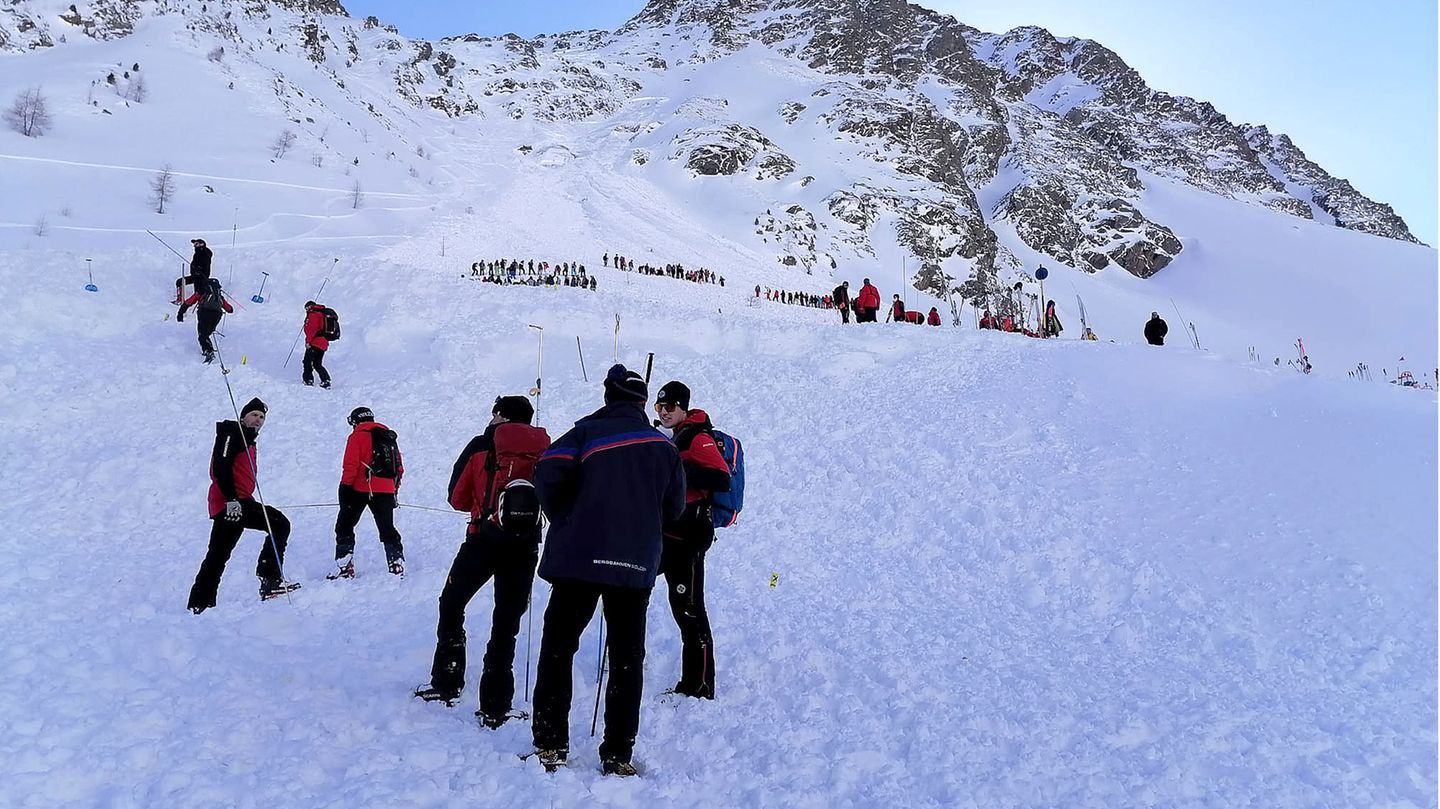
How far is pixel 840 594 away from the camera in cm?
700

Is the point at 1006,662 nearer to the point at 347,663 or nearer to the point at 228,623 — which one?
the point at 347,663

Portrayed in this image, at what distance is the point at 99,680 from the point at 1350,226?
529 feet

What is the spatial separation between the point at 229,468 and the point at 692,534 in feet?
14.0

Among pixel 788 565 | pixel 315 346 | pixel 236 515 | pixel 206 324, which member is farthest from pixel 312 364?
pixel 788 565

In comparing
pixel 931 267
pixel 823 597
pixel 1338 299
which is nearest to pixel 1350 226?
pixel 1338 299

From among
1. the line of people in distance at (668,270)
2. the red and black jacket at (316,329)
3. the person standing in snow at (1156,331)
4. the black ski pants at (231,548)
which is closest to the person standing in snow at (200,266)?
the red and black jacket at (316,329)

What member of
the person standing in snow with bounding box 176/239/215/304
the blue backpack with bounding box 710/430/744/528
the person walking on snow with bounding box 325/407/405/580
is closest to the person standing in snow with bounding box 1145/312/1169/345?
the blue backpack with bounding box 710/430/744/528

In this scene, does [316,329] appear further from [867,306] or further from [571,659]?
[867,306]

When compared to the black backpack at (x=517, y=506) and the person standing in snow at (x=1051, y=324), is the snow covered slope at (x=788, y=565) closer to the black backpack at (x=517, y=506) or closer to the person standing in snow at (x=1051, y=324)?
the black backpack at (x=517, y=506)

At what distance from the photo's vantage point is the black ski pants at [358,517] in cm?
727

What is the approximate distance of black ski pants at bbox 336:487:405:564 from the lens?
727 centimetres

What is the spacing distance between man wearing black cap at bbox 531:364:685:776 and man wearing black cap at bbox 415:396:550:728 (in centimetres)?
64

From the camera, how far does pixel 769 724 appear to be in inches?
182

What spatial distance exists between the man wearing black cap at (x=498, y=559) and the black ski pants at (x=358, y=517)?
299 centimetres
